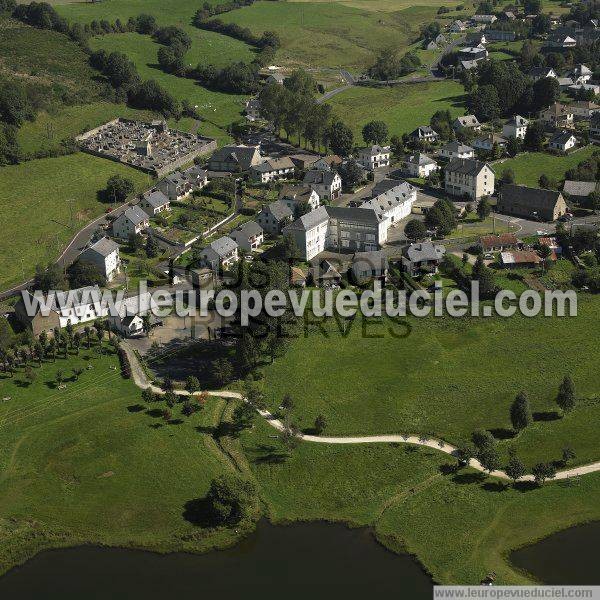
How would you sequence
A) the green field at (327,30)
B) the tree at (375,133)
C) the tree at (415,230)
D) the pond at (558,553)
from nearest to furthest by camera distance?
the pond at (558,553), the tree at (415,230), the tree at (375,133), the green field at (327,30)

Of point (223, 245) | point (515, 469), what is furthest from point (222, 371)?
point (223, 245)

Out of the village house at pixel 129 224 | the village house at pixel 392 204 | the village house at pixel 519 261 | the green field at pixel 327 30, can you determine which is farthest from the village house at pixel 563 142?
the green field at pixel 327 30

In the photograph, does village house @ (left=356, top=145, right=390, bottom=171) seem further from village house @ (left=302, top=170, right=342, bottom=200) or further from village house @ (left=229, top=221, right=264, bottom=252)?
village house @ (left=229, top=221, right=264, bottom=252)

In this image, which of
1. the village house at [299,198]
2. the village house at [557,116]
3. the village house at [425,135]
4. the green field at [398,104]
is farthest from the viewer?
the green field at [398,104]

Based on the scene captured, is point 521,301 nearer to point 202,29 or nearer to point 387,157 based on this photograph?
point 387,157

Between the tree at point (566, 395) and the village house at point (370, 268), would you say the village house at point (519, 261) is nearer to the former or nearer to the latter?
the village house at point (370, 268)

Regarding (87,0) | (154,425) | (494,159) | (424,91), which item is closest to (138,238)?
(154,425)

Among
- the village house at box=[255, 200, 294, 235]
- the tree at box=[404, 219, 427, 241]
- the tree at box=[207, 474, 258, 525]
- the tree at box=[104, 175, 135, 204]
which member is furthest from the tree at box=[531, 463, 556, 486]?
the tree at box=[104, 175, 135, 204]
